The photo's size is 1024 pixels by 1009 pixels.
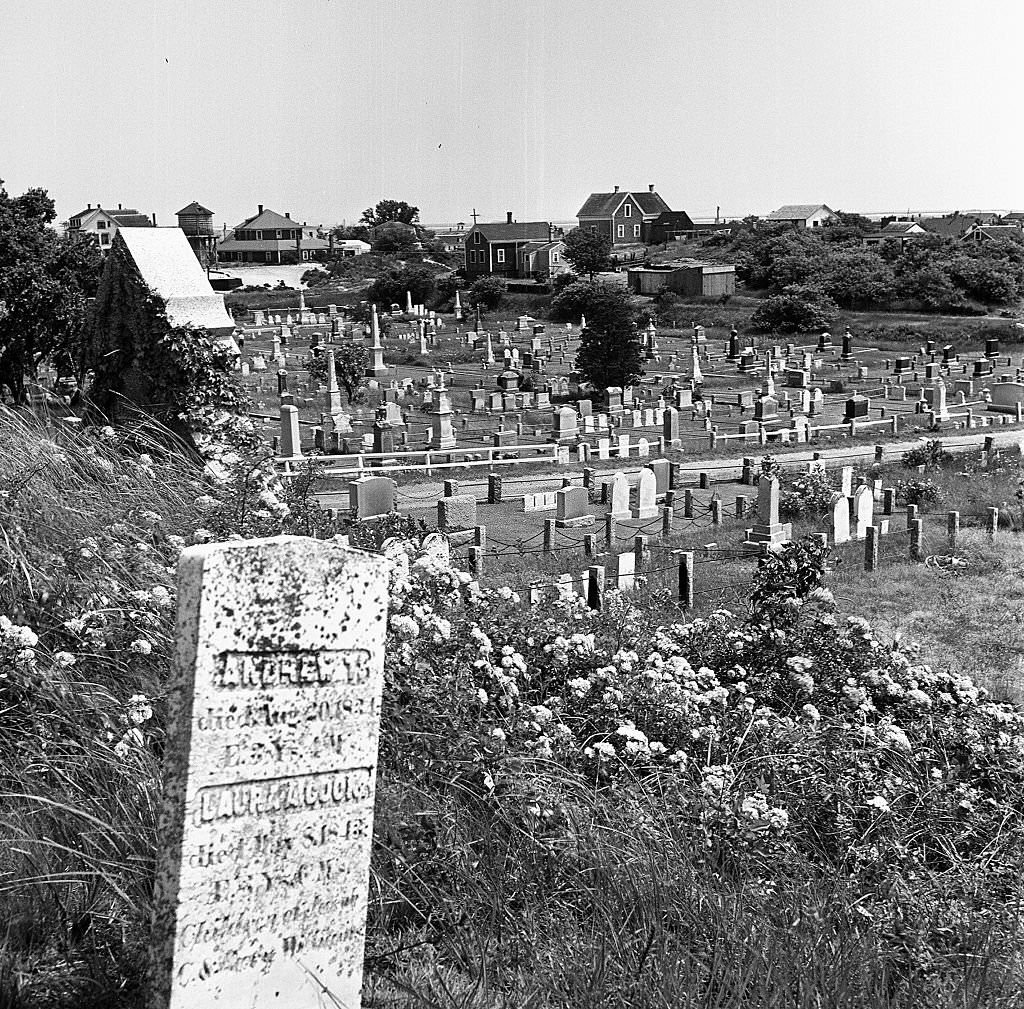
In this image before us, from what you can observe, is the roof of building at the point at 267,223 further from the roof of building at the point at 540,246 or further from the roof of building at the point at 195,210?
the roof of building at the point at 540,246

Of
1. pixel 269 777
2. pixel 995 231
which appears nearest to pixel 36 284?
pixel 269 777

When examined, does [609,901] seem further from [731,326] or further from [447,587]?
[731,326]

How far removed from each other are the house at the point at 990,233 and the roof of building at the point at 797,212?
880 inches

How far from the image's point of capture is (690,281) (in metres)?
74.4

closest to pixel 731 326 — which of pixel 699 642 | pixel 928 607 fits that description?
pixel 928 607

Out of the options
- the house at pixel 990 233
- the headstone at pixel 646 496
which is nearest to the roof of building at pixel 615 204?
the house at pixel 990 233

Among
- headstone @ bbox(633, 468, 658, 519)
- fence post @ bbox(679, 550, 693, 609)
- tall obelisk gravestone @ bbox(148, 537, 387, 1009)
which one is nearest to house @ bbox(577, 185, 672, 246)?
headstone @ bbox(633, 468, 658, 519)

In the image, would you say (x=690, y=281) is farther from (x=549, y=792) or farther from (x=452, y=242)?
(x=549, y=792)

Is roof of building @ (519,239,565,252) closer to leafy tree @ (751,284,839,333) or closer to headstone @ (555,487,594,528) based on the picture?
leafy tree @ (751,284,839,333)

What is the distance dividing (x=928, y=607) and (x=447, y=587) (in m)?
8.96

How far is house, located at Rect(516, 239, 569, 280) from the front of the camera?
297ft

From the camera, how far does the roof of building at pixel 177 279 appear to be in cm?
1013

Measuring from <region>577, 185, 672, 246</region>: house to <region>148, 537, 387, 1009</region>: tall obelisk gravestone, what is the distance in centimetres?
11035

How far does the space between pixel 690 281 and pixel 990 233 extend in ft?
94.8
